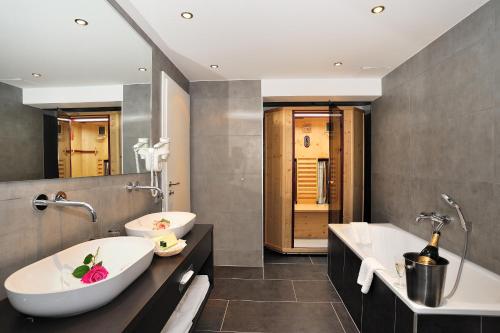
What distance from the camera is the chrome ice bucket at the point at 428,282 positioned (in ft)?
4.18

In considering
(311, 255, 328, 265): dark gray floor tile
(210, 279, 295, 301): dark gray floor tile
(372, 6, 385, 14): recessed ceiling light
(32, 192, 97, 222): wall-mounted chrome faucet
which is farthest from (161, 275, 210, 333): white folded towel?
(372, 6, 385, 14): recessed ceiling light

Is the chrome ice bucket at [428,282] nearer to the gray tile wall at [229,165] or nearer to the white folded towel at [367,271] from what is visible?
the white folded towel at [367,271]

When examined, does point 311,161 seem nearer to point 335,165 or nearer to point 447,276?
point 335,165

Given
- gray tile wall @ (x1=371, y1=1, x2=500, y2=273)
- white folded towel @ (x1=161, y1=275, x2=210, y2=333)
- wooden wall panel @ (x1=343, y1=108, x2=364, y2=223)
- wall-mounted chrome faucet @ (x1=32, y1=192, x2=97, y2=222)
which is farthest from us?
wooden wall panel @ (x1=343, y1=108, x2=364, y2=223)

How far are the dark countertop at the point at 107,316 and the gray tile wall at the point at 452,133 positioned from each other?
6.61ft

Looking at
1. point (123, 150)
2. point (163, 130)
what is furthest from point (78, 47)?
point (163, 130)

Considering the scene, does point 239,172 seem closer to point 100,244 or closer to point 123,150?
point 123,150

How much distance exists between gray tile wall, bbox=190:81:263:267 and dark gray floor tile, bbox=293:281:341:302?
643 millimetres

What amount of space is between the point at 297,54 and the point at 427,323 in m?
2.23

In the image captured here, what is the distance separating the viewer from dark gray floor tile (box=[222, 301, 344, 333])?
6.77ft

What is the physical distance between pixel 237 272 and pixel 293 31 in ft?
8.56

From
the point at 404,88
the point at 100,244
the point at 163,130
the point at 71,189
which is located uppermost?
the point at 404,88

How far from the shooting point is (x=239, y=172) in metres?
3.20

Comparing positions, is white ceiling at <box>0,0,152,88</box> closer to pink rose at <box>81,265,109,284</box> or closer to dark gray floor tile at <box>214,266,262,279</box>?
pink rose at <box>81,265,109,284</box>
